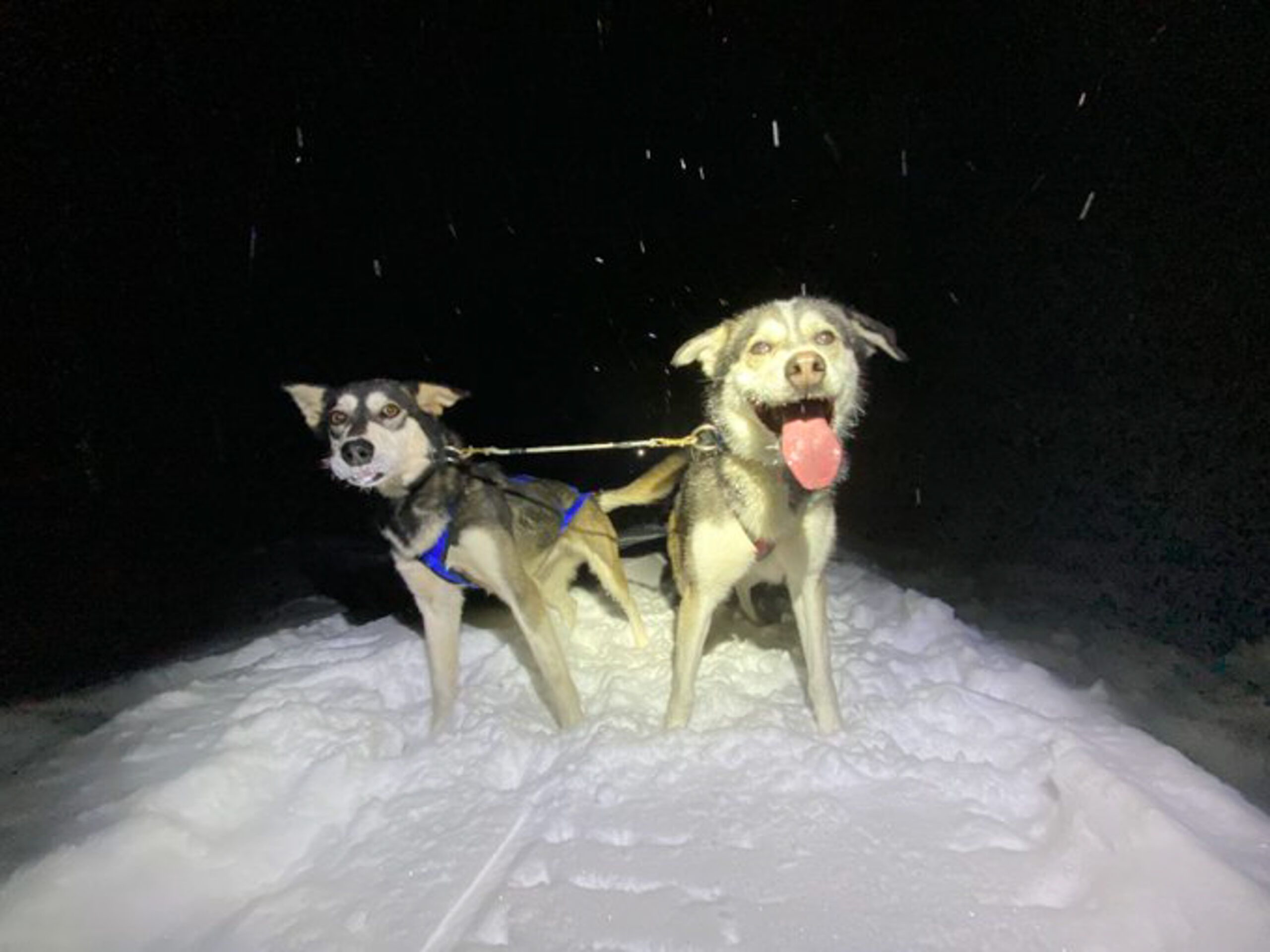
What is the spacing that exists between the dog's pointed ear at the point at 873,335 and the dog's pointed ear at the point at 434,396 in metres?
1.92

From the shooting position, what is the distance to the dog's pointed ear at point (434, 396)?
342 centimetres

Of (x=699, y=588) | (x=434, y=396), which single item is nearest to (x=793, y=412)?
(x=699, y=588)

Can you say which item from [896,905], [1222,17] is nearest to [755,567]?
[896,905]

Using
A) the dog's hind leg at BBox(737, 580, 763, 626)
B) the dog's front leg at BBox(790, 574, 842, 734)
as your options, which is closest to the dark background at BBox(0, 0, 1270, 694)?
the dog's hind leg at BBox(737, 580, 763, 626)

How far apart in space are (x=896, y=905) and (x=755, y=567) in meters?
1.48

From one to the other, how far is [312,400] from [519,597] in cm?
148

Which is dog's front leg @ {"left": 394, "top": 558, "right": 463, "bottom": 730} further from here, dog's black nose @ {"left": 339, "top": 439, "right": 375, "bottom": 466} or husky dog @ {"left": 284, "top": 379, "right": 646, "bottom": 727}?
dog's black nose @ {"left": 339, "top": 439, "right": 375, "bottom": 466}

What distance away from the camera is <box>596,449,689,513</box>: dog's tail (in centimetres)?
422

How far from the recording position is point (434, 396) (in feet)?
11.3

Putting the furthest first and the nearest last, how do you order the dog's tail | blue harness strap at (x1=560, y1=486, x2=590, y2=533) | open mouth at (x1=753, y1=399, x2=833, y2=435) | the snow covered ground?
the dog's tail
blue harness strap at (x1=560, y1=486, x2=590, y2=533)
open mouth at (x1=753, y1=399, x2=833, y2=435)
the snow covered ground

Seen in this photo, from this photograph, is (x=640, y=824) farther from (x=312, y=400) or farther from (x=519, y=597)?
(x=312, y=400)

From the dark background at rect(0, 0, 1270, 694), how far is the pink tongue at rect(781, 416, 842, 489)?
9.04 ft

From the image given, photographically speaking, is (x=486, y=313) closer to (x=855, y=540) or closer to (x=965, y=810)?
(x=855, y=540)

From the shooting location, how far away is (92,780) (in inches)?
110
